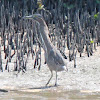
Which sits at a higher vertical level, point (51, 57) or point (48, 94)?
point (51, 57)

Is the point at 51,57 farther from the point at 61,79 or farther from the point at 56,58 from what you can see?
the point at 61,79

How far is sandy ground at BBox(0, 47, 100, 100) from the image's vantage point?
7.72 m

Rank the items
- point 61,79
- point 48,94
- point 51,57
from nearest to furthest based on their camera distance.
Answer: point 48,94, point 51,57, point 61,79

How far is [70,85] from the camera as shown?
310 inches

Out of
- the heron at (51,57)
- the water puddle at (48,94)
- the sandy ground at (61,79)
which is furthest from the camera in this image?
the heron at (51,57)

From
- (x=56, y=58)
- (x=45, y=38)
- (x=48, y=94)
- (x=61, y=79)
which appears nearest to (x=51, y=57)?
(x=56, y=58)

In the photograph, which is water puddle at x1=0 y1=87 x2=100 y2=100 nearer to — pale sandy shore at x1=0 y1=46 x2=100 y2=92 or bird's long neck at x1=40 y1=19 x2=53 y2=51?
pale sandy shore at x1=0 y1=46 x2=100 y2=92

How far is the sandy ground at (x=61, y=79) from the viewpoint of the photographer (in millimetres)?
7719

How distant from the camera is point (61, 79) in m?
8.30

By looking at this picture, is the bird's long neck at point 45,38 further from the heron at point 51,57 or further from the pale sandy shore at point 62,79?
the pale sandy shore at point 62,79

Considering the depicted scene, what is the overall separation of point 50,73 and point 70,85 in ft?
2.97

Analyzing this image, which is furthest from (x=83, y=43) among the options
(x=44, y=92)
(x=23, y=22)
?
(x=44, y=92)

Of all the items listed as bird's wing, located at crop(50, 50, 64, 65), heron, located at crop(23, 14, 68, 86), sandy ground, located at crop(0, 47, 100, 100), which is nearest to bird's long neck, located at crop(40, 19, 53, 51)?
heron, located at crop(23, 14, 68, 86)

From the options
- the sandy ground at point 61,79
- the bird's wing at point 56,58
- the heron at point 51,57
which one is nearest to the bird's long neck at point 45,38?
the heron at point 51,57
